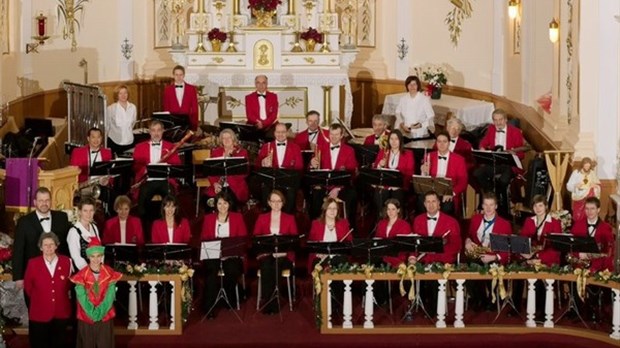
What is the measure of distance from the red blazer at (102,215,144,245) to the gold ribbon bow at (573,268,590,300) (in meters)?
4.50

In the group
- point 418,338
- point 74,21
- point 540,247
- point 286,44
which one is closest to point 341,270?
point 418,338

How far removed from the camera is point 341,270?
640 inches

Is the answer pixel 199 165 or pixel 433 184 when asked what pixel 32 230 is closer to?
pixel 199 165

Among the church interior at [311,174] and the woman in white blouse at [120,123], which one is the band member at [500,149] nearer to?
the church interior at [311,174]

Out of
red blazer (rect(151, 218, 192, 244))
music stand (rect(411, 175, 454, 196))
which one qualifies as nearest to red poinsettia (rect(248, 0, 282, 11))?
music stand (rect(411, 175, 454, 196))

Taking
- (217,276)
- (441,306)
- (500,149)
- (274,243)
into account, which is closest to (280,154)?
(500,149)

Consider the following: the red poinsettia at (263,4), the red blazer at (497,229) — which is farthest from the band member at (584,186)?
the red poinsettia at (263,4)

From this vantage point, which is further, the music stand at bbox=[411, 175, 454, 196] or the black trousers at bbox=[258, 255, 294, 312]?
the music stand at bbox=[411, 175, 454, 196]

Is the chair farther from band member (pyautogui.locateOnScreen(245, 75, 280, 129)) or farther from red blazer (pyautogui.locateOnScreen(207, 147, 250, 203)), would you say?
band member (pyautogui.locateOnScreen(245, 75, 280, 129))

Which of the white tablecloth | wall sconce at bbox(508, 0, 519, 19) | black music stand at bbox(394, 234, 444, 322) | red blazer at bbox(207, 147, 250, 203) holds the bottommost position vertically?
black music stand at bbox(394, 234, 444, 322)

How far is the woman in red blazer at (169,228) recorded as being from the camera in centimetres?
1688

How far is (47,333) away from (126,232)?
195cm

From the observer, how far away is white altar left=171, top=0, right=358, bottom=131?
23172 millimetres

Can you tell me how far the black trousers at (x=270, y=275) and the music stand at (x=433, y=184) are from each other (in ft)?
6.91
